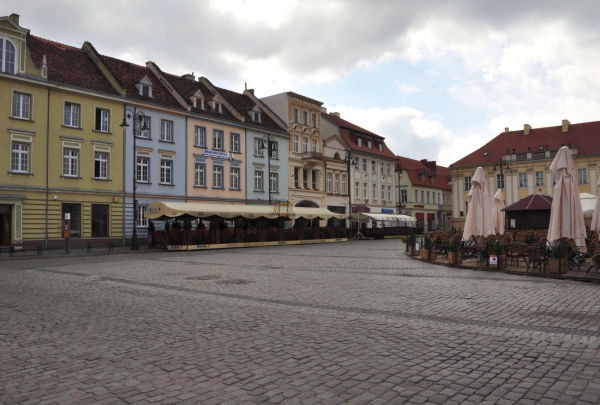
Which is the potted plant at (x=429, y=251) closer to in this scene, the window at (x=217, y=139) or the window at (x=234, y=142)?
the window at (x=217, y=139)

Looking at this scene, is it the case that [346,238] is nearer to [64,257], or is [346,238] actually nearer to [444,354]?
[64,257]

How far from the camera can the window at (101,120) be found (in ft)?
117

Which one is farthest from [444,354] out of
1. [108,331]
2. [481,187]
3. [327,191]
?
[327,191]

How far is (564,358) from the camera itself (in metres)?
5.90

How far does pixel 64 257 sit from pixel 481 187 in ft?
66.7

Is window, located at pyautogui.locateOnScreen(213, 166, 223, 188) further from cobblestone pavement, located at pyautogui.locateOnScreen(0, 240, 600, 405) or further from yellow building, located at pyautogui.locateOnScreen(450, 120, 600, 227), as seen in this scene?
yellow building, located at pyautogui.locateOnScreen(450, 120, 600, 227)

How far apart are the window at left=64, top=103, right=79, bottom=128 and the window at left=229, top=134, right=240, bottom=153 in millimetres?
14499

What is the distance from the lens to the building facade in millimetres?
74250

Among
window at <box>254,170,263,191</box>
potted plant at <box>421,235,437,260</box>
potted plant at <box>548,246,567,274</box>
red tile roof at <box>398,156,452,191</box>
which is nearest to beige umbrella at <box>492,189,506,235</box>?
potted plant at <box>421,235,437,260</box>

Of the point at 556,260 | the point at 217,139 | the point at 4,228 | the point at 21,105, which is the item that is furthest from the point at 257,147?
the point at 556,260

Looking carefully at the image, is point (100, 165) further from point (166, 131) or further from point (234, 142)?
point (234, 142)

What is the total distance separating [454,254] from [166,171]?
2753cm

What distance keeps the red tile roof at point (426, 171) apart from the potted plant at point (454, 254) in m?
55.6

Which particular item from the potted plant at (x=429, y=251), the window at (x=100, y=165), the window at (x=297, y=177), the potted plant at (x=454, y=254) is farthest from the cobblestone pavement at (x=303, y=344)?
the window at (x=297, y=177)
